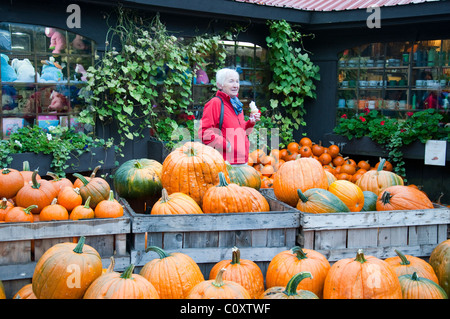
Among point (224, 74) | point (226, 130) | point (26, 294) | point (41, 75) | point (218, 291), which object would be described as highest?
point (41, 75)

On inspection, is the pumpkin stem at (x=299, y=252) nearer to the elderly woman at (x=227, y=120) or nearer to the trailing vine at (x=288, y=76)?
the elderly woman at (x=227, y=120)

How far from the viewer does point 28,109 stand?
602cm

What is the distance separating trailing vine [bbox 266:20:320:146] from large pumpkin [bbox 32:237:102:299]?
6.43 meters

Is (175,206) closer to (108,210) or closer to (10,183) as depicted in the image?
(108,210)

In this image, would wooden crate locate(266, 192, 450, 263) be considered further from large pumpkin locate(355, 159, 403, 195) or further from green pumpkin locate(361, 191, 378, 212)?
large pumpkin locate(355, 159, 403, 195)

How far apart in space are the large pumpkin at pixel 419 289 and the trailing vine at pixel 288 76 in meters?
6.03

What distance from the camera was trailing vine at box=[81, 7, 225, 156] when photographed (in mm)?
6480

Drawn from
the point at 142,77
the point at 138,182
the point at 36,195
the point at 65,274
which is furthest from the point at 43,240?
the point at 142,77

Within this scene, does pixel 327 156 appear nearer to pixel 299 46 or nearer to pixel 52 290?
pixel 299 46

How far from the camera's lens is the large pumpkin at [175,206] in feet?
9.23

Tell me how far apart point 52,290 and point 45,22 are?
4.79m

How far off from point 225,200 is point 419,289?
1204 mm

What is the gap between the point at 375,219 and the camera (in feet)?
9.59

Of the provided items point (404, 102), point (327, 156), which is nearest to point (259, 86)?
point (327, 156)
